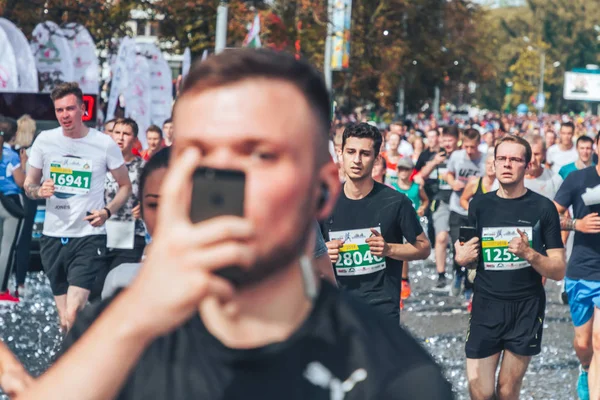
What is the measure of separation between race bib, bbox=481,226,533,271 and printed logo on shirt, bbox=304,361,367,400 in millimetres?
5030

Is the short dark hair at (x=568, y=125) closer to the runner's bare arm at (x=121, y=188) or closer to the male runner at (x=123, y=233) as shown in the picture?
the male runner at (x=123, y=233)

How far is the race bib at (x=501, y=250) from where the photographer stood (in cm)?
680

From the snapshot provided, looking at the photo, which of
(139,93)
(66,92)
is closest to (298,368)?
(66,92)

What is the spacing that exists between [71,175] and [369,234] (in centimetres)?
282

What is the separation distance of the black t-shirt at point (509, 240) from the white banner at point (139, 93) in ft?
45.2

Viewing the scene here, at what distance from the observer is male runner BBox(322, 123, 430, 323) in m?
6.64

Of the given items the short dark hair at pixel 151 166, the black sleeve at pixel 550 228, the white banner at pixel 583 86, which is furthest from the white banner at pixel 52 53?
the white banner at pixel 583 86

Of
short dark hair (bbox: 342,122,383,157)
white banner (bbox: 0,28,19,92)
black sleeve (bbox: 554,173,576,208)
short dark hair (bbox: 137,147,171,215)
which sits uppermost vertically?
white banner (bbox: 0,28,19,92)

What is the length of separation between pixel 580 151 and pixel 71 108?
21.3ft

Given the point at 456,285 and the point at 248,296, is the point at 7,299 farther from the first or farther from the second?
the point at 248,296

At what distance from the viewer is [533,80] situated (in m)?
130

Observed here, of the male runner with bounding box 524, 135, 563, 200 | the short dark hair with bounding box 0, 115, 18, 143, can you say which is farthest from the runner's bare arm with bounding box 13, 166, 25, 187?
the male runner with bounding box 524, 135, 563, 200

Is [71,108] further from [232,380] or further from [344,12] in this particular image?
[344,12]

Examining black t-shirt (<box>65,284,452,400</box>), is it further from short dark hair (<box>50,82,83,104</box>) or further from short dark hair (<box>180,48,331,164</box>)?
short dark hair (<box>50,82,83,104</box>)
